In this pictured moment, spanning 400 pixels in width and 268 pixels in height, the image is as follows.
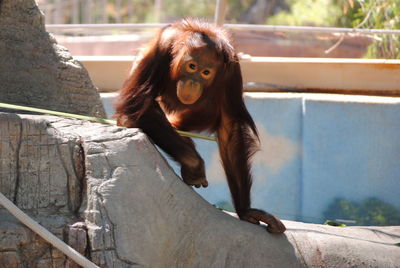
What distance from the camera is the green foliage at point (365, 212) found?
580cm

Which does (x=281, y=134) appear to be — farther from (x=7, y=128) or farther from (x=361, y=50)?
(x=361, y=50)

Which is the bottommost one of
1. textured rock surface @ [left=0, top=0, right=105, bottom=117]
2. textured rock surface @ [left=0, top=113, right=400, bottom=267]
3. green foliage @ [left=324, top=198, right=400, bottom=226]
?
green foliage @ [left=324, top=198, right=400, bottom=226]

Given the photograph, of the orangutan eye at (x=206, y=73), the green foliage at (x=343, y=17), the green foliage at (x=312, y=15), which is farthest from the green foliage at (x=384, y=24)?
the green foliage at (x=312, y=15)

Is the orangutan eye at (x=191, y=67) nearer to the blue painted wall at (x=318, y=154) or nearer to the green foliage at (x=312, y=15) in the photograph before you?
the blue painted wall at (x=318, y=154)

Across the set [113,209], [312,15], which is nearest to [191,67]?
[113,209]

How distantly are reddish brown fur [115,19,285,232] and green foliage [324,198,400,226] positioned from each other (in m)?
2.07

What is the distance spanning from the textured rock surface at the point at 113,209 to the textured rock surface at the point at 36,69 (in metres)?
0.52

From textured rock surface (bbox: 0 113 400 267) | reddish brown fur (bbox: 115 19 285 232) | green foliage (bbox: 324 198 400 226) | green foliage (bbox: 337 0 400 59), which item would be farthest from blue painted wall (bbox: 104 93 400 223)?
textured rock surface (bbox: 0 113 400 267)

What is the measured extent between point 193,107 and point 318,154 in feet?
7.38

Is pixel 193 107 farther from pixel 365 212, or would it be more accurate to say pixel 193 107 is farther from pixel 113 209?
pixel 365 212

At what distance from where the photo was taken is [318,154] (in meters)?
6.00

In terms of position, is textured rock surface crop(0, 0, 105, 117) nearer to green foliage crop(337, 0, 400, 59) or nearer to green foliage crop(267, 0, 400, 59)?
green foliage crop(337, 0, 400, 59)

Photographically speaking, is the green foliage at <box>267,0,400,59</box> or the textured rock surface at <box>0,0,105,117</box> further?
the green foliage at <box>267,0,400,59</box>

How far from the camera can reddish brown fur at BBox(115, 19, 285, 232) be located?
3.62m
